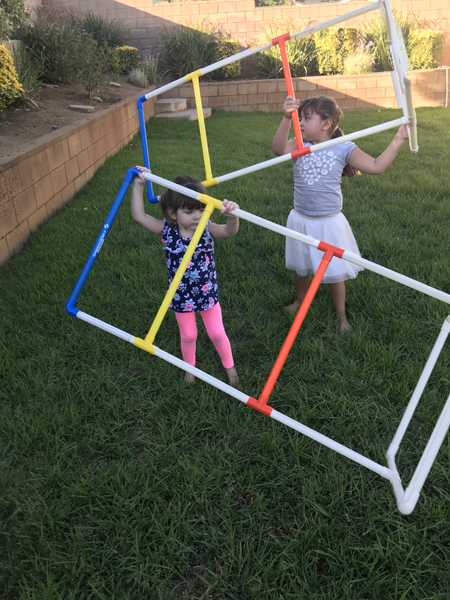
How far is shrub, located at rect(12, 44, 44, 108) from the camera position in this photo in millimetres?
5512

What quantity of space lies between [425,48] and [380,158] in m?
11.1

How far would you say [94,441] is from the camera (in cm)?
205

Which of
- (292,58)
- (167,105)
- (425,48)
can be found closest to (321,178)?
(167,105)

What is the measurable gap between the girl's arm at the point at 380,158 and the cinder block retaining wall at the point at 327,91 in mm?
8998

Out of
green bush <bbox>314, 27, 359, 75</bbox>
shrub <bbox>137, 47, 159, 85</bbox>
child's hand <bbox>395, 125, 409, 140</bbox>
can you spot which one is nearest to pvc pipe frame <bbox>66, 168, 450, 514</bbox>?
child's hand <bbox>395, 125, 409, 140</bbox>

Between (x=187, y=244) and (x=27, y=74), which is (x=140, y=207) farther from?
(x=27, y=74)

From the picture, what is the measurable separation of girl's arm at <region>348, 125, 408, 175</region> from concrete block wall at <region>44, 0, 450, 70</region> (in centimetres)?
1093

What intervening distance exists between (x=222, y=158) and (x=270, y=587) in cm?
575

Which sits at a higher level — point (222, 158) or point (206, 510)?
point (222, 158)

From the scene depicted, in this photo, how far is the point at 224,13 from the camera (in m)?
12.3

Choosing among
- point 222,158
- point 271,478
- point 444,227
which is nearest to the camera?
point 271,478

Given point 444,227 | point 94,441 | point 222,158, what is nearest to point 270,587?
point 94,441

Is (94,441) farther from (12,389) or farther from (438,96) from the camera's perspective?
(438,96)

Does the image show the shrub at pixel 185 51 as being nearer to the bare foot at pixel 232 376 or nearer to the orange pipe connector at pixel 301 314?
the bare foot at pixel 232 376
